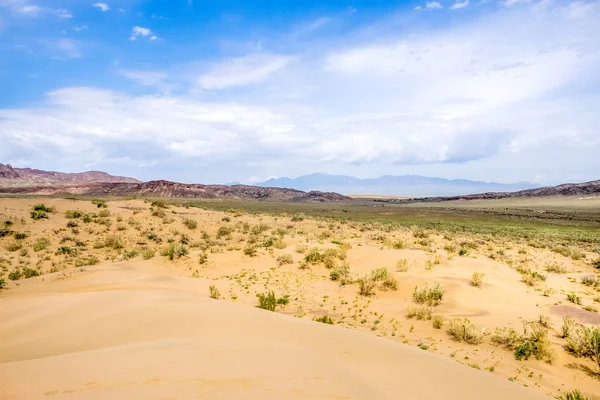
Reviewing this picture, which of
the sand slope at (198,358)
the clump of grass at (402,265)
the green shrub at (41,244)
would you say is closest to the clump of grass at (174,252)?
the sand slope at (198,358)

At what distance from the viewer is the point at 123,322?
7441 millimetres

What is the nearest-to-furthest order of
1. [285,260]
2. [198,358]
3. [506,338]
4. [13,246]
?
[198,358]
[506,338]
[285,260]
[13,246]

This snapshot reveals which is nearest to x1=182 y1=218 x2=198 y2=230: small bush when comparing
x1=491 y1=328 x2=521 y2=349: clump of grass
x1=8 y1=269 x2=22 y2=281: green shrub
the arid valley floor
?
the arid valley floor

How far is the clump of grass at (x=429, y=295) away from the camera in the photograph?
10.8 m

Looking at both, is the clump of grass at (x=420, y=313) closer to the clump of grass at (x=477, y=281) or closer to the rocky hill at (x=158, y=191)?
the clump of grass at (x=477, y=281)

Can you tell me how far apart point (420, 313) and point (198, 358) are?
6.68 m

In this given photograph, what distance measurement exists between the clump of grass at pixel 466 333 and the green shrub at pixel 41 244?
21381 millimetres

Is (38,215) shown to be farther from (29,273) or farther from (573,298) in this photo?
(573,298)

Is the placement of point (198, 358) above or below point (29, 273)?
above

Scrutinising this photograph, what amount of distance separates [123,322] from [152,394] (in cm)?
392

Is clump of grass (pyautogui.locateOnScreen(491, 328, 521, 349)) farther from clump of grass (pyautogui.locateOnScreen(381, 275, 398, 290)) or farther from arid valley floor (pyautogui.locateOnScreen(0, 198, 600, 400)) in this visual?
clump of grass (pyautogui.locateOnScreen(381, 275, 398, 290))

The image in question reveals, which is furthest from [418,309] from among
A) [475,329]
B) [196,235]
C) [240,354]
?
[196,235]

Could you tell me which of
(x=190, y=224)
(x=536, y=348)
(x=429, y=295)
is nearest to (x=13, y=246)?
(x=190, y=224)

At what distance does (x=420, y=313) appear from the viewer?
9.62m
